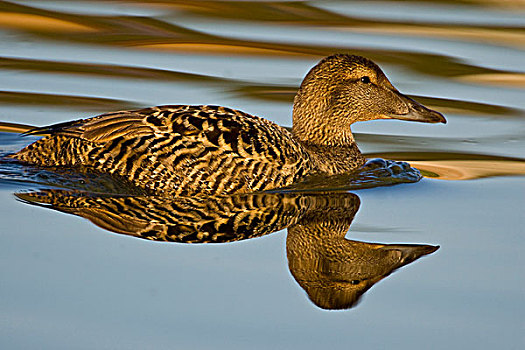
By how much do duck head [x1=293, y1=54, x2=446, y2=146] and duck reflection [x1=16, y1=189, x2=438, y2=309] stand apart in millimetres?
940

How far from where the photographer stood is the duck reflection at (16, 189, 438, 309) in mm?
6078

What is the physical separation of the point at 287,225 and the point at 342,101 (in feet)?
6.40

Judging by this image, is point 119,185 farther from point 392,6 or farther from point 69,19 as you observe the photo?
point 392,6

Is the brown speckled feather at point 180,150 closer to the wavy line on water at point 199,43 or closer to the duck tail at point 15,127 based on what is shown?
the duck tail at point 15,127

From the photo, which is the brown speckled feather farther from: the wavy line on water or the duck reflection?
the wavy line on water

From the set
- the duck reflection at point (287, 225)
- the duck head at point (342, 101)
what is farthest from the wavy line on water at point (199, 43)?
the duck reflection at point (287, 225)

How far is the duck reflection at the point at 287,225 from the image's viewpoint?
6078mm

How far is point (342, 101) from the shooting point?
8391 millimetres

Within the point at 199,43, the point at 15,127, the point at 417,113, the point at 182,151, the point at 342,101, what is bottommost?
the point at 182,151

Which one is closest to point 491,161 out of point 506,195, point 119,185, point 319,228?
point 506,195

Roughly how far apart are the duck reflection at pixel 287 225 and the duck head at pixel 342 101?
94 centimetres

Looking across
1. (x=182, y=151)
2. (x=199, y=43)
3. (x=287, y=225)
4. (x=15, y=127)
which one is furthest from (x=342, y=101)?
(x=199, y=43)

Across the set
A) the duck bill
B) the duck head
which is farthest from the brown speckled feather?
the duck bill

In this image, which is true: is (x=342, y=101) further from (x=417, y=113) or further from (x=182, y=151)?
(x=182, y=151)
